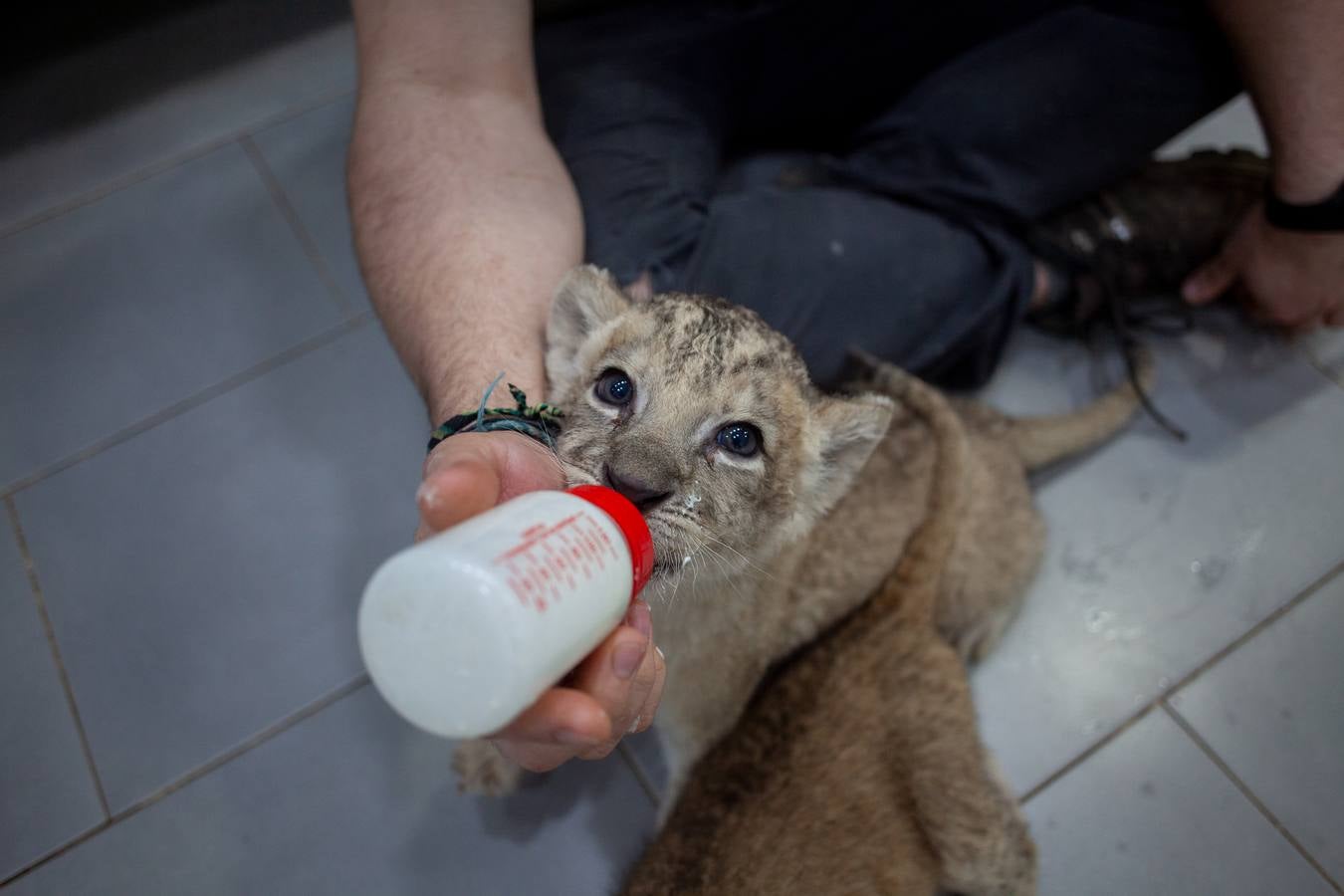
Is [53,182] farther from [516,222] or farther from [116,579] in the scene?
[516,222]

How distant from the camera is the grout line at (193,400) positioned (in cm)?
270

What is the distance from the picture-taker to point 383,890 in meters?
2.14

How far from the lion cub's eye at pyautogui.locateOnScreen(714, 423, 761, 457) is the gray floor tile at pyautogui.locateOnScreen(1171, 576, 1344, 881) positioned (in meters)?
1.78

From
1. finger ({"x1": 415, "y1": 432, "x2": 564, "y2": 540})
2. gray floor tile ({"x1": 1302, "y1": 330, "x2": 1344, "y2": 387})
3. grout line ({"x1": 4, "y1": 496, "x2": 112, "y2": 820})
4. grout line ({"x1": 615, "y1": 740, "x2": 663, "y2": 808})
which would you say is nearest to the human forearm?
gray floor tile ({"x1": 1302, "y1": 330, "x2": 1344, "y2": 387})

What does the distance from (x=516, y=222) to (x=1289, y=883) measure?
2714 millimetres

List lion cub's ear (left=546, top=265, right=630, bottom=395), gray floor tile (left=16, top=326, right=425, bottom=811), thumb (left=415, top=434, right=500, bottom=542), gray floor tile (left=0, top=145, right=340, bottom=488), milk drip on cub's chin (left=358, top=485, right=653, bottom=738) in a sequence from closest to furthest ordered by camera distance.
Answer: milk drip on cub's chin (left=358, top=485, right=653, bottom=738), thumb (left=415, top=434, right=500, bottom=542), lion cub's ear (left=546, top=265, right=630, bottom=395), gray floor tile (left=16, top=326, right=425, bottom=811), gray floor tile (left=0, top=145, right=340, bottom=488)

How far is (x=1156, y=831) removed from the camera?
229cm

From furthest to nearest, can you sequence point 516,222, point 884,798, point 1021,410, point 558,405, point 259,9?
point 259,9
point 1021,410
point 516,222
point 884,798
point 558,405

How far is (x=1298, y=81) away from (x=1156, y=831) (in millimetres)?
2167

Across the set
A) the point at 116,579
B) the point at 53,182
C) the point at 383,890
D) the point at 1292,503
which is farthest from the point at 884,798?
the point at 53,182

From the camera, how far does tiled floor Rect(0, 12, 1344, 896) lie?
2.22m

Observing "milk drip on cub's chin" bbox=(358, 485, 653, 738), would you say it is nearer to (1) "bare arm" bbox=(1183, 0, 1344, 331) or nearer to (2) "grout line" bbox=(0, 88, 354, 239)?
(1) "bare arm" bbox=(1183, 0, 1344, 331)

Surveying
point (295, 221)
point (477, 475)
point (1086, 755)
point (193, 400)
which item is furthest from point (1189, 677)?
point (295, 221)

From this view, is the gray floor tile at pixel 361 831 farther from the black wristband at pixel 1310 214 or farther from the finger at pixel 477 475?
Answer: the black wristband at pixel 1310 214
